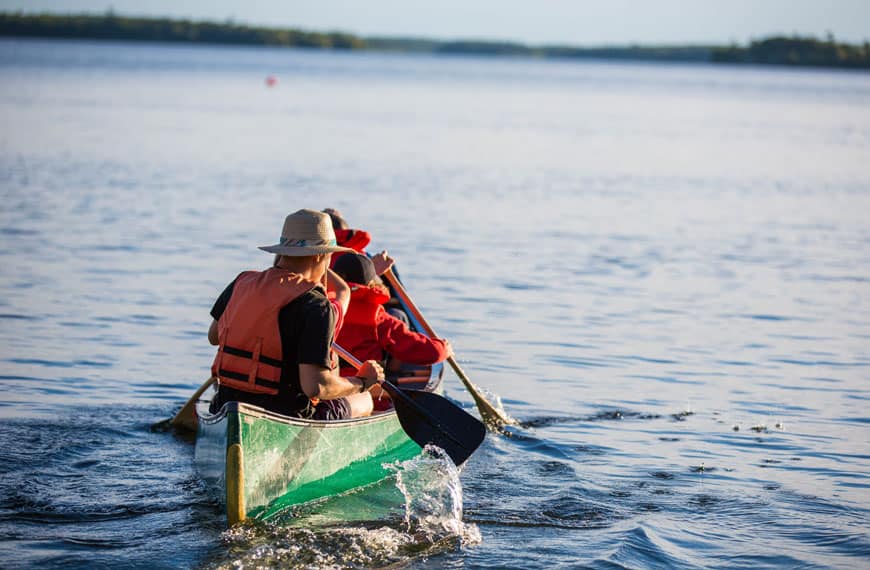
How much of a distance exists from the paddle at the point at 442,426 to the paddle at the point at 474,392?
157 centimetres

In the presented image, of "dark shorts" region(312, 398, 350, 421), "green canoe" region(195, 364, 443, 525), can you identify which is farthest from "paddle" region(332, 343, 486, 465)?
"dark shorts" region(312, 398, 350, 421)

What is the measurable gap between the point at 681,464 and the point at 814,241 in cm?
1147

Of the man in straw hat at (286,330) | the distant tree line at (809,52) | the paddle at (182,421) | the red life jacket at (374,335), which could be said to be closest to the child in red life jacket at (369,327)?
the red life jacket at (374,335)

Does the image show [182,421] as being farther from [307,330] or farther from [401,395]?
[307,330]

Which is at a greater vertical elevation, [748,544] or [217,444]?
[217,444]

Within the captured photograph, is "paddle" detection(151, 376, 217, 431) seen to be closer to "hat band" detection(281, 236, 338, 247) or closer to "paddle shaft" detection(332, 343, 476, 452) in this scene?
"paddle shaft" detection(332, 343, 476, 452)

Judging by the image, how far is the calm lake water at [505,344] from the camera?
700 centimetres

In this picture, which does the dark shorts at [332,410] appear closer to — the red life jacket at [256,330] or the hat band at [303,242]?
the red life jacket at [256,330]

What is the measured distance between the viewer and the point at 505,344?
1198 cm

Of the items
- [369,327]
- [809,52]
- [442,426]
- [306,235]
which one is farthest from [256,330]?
[809,52]

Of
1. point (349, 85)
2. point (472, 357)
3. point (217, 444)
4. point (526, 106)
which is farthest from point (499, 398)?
point (349, 85)

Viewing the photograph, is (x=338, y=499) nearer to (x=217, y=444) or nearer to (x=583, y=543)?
(x=217, y=444)

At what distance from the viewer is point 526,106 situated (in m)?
57.3

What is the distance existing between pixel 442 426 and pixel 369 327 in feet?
2.65
